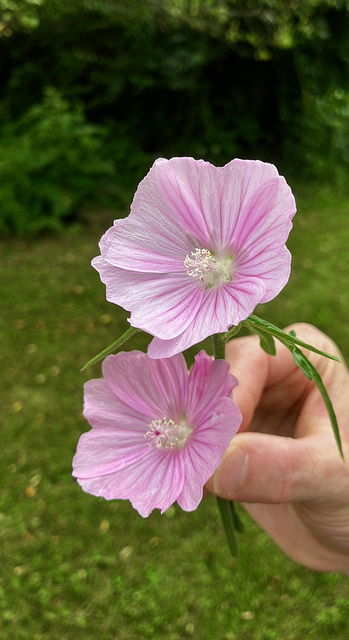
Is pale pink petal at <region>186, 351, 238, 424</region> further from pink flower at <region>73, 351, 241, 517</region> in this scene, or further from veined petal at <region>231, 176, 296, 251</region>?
veined petal at <region>231, 176, 296, 251</region>

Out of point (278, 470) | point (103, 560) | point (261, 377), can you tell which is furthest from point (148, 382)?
point (103, 560)

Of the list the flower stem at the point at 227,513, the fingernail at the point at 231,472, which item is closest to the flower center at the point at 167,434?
the flower stem at the point at 227,513

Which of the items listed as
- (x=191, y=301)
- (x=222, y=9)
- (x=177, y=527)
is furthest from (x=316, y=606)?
(x=222, y=9)

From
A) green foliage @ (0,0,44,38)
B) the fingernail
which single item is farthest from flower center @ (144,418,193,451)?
green foliage @ (0,0,44,38)

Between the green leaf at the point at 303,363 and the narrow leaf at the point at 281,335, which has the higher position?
the narrow leaf at the point at 281,335

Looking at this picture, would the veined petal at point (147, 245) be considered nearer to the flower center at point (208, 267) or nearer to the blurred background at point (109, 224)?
the flower center at point (208, 267)

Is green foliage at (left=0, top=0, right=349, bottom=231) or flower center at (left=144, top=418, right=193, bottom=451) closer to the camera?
flower center at (left=144, top=418, right=193, bottom=451)

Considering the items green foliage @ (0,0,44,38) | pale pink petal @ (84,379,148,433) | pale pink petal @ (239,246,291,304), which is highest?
green foliage @ (0,0,44,38)
